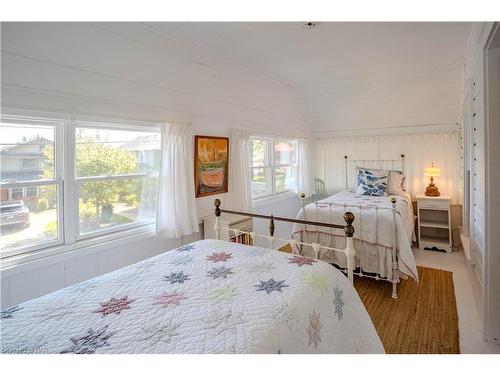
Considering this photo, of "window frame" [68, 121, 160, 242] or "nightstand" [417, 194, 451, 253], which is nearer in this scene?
"window frame" [68, 121, 160, 242]

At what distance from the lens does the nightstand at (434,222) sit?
3775mm

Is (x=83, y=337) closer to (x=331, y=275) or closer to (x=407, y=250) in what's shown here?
(x=331, y=275)

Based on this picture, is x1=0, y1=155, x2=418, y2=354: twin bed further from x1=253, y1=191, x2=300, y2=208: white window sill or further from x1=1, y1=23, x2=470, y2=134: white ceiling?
x1=253, y1=191, x2=300, y2=208: white window sill

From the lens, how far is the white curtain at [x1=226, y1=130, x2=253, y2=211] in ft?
11.0

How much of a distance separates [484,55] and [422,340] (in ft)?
Result: 6.31

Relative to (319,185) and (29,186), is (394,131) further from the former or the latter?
(29,186)

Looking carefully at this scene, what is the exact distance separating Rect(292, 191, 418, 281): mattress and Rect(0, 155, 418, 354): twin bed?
1.25 meters

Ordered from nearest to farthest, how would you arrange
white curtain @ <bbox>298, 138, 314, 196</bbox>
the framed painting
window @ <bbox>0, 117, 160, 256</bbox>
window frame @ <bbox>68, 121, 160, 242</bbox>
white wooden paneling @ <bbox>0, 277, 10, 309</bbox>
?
white wooden paneling @ <bbox>0, 277, 10, 309</bbox>
window @ <bbox>0, 117, 160, 256</bbox>
window frame @ <bbox>68, 121, 160, 242</bbox>
the framed painting
white curtain @ <bbox>298, 138, 314, 196</bbox>

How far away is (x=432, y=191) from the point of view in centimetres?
401

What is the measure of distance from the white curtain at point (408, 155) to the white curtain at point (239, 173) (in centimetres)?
210

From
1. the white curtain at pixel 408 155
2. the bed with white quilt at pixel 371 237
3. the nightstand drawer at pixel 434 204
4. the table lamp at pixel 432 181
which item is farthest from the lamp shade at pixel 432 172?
the bed with white quilt at pixel 371 237

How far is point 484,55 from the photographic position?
Result: 5.69 feet

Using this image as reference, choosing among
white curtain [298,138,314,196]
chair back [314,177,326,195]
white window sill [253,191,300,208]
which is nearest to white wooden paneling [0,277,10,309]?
white window sill [253,191,300,208]
